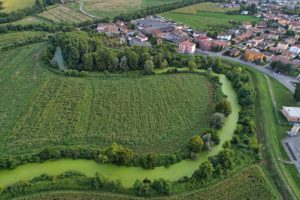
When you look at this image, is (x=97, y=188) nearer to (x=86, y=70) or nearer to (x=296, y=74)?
(x=86, y=70)

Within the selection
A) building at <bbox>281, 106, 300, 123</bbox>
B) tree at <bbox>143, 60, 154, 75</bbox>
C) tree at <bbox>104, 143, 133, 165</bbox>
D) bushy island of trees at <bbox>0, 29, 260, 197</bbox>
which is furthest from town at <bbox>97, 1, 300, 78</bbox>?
tree at <bbox>104, 143, 133, 165</bbox>

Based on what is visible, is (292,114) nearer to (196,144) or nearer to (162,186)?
(196,144)

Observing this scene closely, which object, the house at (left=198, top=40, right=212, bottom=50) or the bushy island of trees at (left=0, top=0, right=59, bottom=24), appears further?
the bushy island of trees at (left=0, top=0, right=59, bottom=24)

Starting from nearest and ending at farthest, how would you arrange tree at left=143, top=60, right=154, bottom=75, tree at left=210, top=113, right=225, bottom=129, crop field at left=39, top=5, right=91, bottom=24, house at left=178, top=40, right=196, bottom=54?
1. tree at left=210, top=113, right=225, bottom=129
2. tree at left=143, top=60, right=154, bottom=75
3. house at left=178, top=40, right=196, bottom=54
4. crop field at left=39, top=5, right=91, bottom=24

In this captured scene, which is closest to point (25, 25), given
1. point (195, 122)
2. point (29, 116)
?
point (29, 116)

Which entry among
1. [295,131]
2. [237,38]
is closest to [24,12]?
[237,38]

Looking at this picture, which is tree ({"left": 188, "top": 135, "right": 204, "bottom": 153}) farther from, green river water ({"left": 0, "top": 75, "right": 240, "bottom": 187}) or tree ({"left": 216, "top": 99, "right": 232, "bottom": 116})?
tree ({"left": 216, "top": 99, "right": 232, "bottom": 116})
